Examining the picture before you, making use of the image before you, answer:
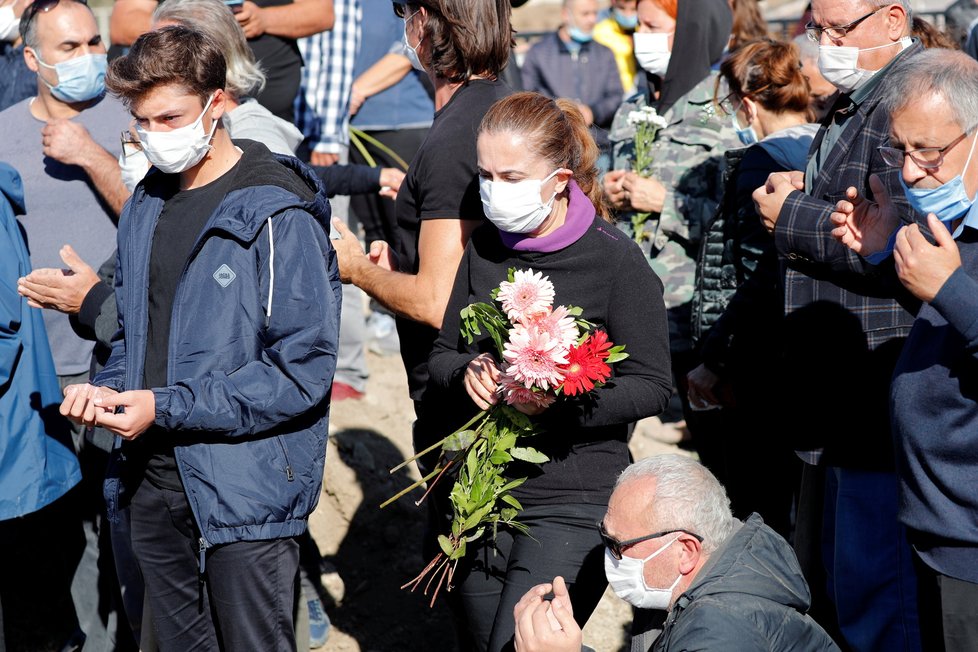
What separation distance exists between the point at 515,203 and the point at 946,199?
1248mm

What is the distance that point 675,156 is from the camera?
534 cm

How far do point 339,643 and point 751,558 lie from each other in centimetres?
288

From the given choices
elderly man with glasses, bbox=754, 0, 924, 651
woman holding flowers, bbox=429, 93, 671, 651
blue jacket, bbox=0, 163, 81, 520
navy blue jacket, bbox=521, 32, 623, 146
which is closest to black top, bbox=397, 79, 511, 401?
woman holding flowers, bbox=429, 93, 671, 651

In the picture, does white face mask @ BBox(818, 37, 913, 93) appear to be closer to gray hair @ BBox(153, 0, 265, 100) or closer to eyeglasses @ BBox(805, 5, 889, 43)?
eyeglasses @ BBox(805, 5, 889, 43)

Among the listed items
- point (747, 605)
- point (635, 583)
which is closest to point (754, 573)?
point (747, 605)

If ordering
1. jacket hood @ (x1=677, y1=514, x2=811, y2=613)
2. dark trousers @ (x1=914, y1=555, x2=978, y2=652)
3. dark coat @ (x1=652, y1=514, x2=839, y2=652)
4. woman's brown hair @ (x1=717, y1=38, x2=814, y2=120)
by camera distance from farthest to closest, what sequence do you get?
1. woman's brown hair @ (x1=717, y1=38, x2=814, y2=120)
2. dark trousers @ (x1=914, y1=555, x2=978, y2=652)
3. jacket hood @ (x1=677, y1=514, x2=811, y2=613)
4. dark coat @ (x1=652, y1=514, x2=839, y2=652)

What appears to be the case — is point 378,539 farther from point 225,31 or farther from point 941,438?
point 941,438

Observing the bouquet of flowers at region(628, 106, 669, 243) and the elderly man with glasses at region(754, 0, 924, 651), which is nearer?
the elderly man with glasses at region(754, 0, 924, 651)

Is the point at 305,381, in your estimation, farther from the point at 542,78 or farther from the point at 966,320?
the point at 542,78

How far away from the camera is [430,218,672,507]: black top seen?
339cm

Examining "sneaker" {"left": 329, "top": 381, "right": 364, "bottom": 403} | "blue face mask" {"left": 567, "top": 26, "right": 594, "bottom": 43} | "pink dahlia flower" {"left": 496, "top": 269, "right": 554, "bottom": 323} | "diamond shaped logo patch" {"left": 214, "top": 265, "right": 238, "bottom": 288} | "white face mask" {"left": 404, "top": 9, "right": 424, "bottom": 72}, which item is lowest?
"sneaker" {"left": 329, "top": 381, "right": 364, "bottom": 403}

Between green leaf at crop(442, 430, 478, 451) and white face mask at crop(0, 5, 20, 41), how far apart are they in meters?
4.50

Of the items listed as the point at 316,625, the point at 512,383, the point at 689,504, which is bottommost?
the point at 316,625

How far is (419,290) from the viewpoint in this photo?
378cm
